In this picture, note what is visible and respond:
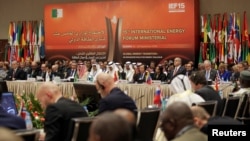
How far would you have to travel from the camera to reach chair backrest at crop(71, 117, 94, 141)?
3756 mm

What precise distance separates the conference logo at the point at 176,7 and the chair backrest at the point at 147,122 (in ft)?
39.7

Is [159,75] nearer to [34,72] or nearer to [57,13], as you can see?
[34,72]

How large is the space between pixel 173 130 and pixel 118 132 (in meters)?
0.79

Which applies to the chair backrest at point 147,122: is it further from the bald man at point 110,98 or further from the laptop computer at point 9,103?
the laptop computer at point 9,103

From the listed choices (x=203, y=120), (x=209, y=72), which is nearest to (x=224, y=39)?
(x=209, y=72)

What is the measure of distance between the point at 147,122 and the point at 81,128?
1.05m

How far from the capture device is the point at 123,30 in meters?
17.9

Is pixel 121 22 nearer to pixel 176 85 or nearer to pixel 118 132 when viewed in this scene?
pixel 176 85

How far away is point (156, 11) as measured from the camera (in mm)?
17172

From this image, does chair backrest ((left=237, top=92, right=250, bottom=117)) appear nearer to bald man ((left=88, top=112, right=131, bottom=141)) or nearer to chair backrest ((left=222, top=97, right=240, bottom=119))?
chair backrest ((left=222, top=97, right=240, bottom=119))

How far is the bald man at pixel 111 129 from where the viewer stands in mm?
2148

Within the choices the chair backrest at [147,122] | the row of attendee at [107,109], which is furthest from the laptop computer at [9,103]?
the chair backrest at [147,122]

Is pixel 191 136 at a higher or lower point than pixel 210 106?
higher

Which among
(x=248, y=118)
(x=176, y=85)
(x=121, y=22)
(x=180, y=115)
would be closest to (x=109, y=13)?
(x=121, y=22)
